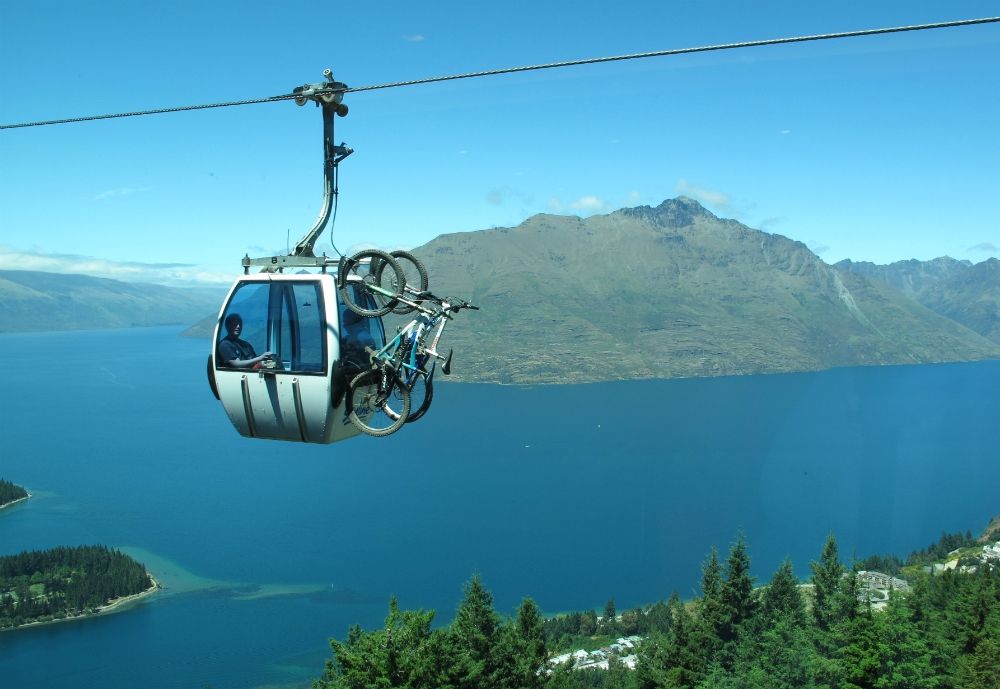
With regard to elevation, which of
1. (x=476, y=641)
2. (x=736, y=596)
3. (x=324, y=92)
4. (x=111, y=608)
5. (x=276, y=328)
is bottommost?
(x=111, y=608)

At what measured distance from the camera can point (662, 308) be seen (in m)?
143

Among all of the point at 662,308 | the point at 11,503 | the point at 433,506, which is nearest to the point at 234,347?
the point at 433,506

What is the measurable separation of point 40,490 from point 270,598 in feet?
80.4

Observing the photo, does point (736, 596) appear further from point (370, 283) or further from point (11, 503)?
point (11, 503)

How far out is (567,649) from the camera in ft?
97.3

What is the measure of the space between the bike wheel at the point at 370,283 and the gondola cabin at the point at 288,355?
1.9 inches

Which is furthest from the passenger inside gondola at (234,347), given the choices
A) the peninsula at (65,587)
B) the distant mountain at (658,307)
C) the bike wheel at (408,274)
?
the distant mountain at (658,307)

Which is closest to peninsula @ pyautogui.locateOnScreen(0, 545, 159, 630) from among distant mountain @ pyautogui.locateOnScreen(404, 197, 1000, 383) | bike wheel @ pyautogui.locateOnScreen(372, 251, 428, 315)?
bike wheel @ pyautogui.locateOnScreen(372, 251, 428, 315)

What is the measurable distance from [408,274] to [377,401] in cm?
73

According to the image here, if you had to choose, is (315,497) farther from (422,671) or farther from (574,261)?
(574,261)

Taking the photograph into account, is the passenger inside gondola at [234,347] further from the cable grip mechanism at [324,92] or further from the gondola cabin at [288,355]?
the cable grip mechanism at [324,92]

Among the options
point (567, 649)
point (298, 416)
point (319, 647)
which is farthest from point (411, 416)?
point (319, 647)

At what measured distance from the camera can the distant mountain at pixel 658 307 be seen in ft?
371

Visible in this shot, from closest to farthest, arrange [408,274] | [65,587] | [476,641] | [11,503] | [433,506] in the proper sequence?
1. [408,274]
2. [476,641]
3. [65,587]
4. [433,506]
5. [11,503]
